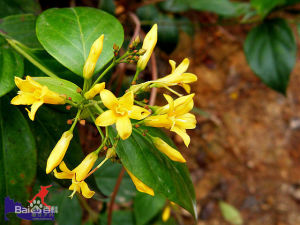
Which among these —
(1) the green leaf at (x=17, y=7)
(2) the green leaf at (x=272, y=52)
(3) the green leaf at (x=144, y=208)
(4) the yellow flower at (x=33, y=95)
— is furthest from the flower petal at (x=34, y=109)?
(2) the green leaf at (x=272, y=52)

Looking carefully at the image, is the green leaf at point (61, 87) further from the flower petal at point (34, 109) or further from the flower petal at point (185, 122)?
the flower petal at point (185, 122)

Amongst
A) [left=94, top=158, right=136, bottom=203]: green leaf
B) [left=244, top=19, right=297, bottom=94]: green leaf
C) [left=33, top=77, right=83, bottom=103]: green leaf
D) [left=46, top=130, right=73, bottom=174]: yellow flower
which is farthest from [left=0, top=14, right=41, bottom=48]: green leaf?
[left=244, top=19, right=297, bottom=94]: green leaf

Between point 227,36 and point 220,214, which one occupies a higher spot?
point 227,36

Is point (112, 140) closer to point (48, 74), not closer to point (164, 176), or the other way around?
point (164, 176)

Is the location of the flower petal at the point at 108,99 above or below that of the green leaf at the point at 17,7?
above

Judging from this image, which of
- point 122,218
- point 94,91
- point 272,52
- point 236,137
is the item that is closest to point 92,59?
point 94,91

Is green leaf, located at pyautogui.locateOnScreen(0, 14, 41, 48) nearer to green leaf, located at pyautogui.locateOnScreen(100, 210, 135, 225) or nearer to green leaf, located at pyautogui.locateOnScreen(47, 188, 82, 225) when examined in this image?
green leaf, located at pyautogui.locateOnScreen(47, 188, 82, 225)

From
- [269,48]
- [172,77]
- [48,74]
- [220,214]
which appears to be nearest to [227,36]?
[269,48]
